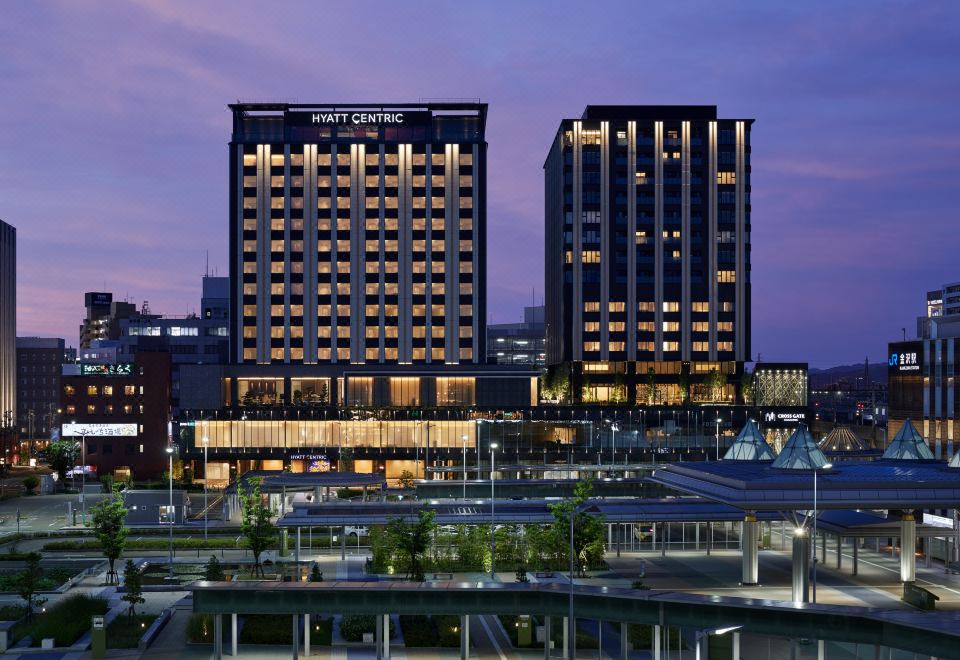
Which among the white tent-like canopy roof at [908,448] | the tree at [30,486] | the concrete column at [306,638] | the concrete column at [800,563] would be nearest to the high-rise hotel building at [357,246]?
the tree at [30,486]

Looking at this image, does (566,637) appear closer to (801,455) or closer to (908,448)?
(801,455)

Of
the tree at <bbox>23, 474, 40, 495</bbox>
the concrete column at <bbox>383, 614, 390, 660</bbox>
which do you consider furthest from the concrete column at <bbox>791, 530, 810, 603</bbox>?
the tree at <bbox>23, 474, 40, 495</bbox>

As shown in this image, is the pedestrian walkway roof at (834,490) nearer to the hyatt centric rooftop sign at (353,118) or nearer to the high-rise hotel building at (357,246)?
the high-rise hotel building at (357,246)

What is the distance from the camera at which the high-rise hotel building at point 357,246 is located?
187 meters

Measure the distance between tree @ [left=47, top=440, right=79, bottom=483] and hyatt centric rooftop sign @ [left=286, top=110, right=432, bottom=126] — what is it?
2916 inches

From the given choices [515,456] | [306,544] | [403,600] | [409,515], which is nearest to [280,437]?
[515,456]

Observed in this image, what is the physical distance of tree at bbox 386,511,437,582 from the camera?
6625 cm

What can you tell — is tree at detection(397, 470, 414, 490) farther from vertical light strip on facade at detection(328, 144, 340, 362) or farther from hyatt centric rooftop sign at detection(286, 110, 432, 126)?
hyatt centric rooftop sign at detection(286, 110, 432, 126)

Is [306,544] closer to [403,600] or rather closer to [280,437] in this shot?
[403,600]

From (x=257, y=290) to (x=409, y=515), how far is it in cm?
11759

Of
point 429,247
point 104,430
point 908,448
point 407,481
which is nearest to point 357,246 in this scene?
point 429,247

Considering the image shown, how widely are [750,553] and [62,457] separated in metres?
109

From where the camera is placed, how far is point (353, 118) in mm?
189000

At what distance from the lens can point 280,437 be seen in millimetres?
156125
